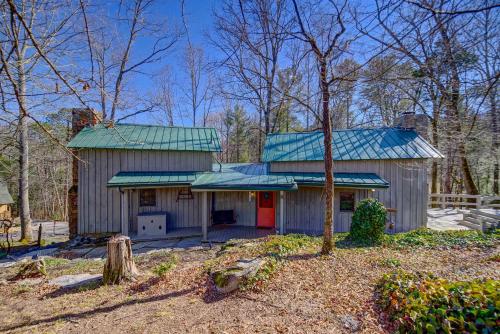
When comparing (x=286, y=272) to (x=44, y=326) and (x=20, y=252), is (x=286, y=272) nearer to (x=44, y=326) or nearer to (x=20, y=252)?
(x=44, y=326)

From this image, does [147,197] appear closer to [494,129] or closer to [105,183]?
[105,183]

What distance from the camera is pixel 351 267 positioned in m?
4.98

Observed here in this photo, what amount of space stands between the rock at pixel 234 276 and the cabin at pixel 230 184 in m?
5.52

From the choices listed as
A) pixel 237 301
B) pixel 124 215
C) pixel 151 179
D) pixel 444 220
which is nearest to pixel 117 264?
pixel 237 301

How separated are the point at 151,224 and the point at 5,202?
21.3 meters

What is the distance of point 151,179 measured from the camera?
34.3 ft

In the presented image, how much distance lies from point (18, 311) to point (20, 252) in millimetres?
8025

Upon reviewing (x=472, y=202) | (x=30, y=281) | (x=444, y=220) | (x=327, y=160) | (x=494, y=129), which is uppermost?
(x=494, y=129)

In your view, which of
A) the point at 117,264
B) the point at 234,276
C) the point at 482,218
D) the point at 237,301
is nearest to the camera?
the point at 237,301

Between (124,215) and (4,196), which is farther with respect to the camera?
(4,196)

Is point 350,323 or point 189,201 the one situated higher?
point 189,201

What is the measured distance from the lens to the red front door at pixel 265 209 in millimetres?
11867

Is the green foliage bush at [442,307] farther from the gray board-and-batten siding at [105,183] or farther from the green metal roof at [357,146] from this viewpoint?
the gray board-and-batten siding at [105,183]

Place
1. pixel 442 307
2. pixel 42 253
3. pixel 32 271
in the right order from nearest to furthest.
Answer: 1. pixel 442 307
2. pixel 32 271
3. pixel 42 253
